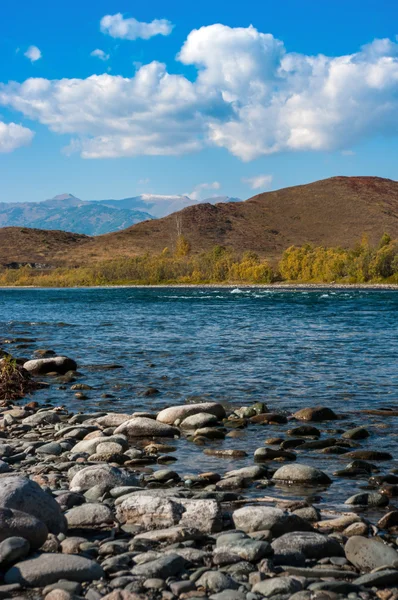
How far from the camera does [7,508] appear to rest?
23.1 ft

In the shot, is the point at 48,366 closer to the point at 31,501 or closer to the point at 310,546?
the point at 31,501

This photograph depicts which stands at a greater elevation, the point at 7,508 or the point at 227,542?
the point at 7,508

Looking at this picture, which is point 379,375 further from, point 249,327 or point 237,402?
point 249,327

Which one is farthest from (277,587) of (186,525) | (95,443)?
(95,443)

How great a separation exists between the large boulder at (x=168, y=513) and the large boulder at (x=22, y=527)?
55.0 inches

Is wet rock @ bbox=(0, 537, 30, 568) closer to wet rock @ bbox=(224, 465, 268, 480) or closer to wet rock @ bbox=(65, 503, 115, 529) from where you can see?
wet rock @ bbox=(65, 503, 115, 529)

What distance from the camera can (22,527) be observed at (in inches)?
272

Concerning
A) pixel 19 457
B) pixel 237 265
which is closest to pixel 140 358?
pixel 19 457

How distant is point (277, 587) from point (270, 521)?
5.49 ft

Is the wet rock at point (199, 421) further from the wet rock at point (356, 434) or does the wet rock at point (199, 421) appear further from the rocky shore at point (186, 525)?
the wet rock at point (356, 434)

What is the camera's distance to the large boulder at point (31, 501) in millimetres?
7328

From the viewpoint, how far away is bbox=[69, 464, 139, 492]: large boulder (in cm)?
945

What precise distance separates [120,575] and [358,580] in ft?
7.61

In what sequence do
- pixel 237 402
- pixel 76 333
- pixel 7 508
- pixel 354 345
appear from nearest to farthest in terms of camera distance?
1. pixel 7 508
2. pixel 237 402
3. pixel 354 345
4. pixel 76 333
